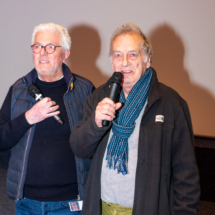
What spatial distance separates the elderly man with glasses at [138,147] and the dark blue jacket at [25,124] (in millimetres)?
222

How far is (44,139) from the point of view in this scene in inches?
69.9

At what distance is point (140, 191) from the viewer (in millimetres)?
A: 1409

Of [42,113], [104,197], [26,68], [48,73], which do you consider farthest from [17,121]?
[26,68]

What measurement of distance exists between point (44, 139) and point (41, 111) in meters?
0.20

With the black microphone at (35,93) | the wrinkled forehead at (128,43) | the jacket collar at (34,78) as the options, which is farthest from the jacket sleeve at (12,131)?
the wrinkled forehead at (128,43)

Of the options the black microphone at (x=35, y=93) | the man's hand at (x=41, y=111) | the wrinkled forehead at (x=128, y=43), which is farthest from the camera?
the black microphone at (x=35, y=93)

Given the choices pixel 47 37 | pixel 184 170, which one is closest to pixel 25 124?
pixel 47 37

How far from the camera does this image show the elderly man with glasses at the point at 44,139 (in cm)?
173

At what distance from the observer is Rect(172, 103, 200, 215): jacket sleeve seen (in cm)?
142

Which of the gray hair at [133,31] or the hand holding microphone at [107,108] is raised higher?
the gray hair at [133,31]

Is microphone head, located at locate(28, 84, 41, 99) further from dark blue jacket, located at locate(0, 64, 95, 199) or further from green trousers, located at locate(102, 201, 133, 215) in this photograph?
green trousers, located at locate(102, 201, 133, 215)

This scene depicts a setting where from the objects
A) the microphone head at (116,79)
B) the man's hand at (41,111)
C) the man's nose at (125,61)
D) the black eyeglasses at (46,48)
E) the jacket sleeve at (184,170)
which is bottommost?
the jacket sleeve at (184,170)

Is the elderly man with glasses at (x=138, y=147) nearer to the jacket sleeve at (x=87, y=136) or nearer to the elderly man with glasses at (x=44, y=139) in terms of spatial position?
the jacket sleeve at (x=87, y=136)

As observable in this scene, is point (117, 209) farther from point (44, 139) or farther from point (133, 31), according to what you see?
point (133, 31)
